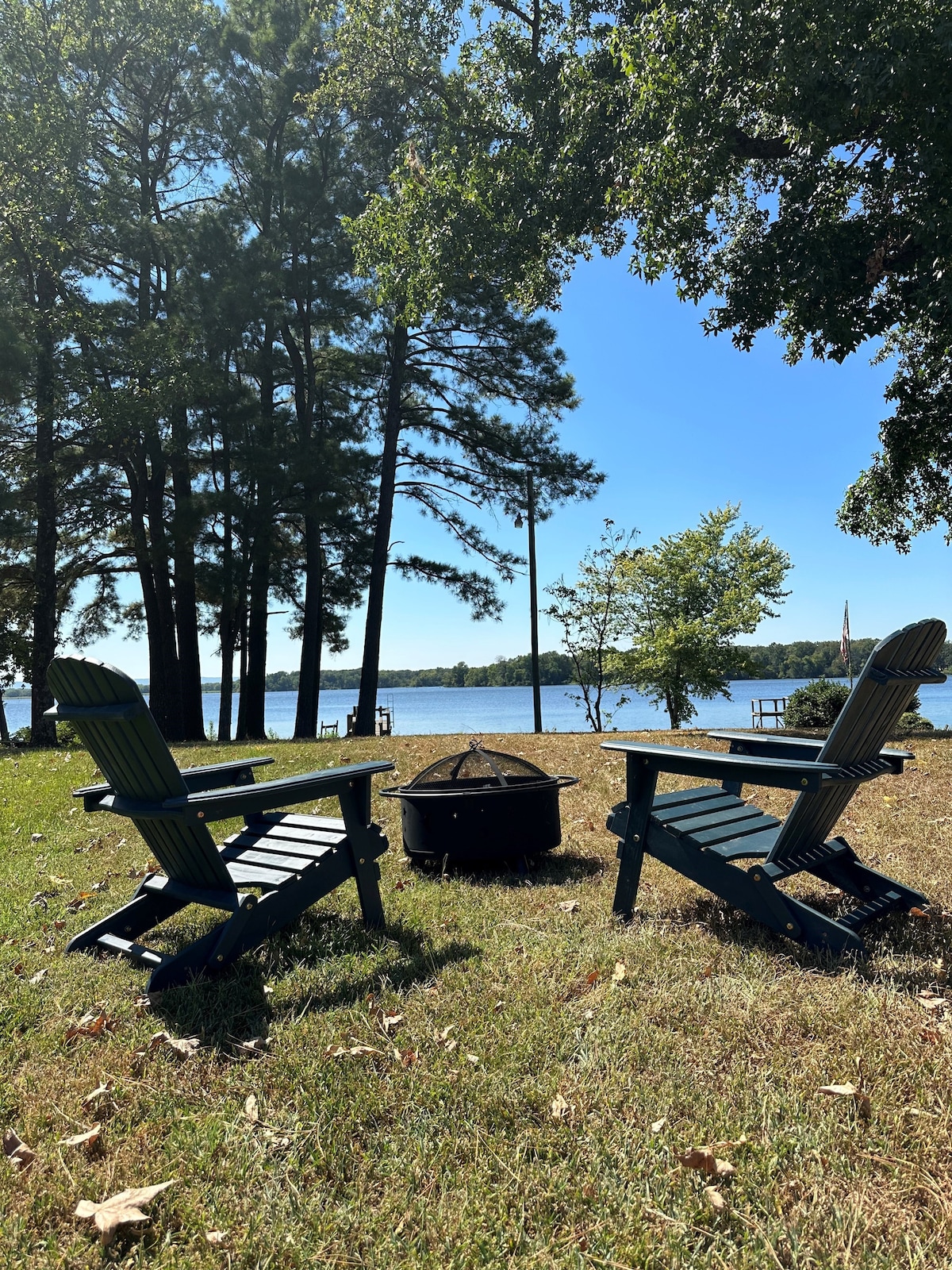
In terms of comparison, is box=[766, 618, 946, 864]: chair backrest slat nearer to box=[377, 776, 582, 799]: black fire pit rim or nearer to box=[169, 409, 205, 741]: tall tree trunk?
box=[377, 776, 582, 799]: black fire pit rim

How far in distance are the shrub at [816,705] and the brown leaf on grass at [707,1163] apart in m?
15.1

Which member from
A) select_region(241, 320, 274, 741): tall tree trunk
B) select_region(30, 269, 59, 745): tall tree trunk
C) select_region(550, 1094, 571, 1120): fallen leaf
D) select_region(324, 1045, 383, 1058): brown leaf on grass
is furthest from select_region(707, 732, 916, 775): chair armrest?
select_region(30, 269, 59, 745): tall tree trunk

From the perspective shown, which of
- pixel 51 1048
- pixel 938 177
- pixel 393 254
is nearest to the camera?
pixel 51 1048

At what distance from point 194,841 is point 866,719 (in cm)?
272

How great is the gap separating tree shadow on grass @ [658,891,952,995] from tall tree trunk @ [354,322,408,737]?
14.0m

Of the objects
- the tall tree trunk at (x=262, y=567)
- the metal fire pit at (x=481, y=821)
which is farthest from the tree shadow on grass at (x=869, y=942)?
the tall tree trunk at (x=262, y=567)

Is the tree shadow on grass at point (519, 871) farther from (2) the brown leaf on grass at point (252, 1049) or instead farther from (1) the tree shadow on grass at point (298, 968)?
(2) the brown leaf on grass at point (252, 1049)

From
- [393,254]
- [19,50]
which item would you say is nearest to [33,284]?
[19,50]

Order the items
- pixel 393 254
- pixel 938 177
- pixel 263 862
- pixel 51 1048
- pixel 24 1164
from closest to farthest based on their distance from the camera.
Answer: pixel 24 1164
pixel 51 1048
pixel 263 862
pixel 938 177
pixel 393 254

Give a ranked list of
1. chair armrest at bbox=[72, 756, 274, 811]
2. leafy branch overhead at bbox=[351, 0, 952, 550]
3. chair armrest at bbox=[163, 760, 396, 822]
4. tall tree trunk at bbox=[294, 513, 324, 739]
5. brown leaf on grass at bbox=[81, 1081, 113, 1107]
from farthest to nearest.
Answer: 1. tall tree trunk at bbox=[294, 513, 324, 739]
2. leafy branch overhead at bbox=[351, 0, 952, 550]
3. chair armrest at bbox=[72, 756, 274, 811]
4. chair armrest at bbox=[163, 760, 396, 822]
5. brown leaf on grass at bbox=[81, 1081, 113, 1107]

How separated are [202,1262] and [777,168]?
1102cm

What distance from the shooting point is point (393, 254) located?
37.2 feet

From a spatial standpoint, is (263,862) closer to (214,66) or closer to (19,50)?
(19,50)

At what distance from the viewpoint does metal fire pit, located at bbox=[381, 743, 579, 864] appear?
14.5 feet
